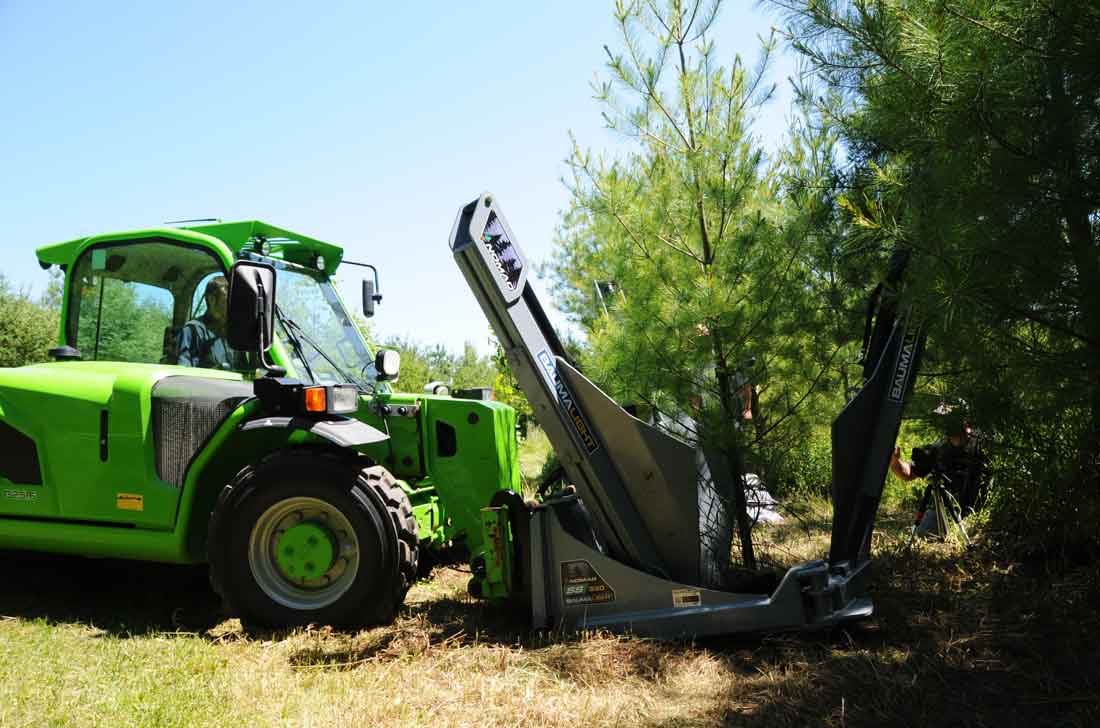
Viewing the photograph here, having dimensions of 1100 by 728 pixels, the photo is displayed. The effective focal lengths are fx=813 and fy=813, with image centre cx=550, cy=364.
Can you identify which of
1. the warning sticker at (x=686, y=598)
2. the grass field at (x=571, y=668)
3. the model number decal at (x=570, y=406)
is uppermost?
the model number decal at (x=570, y=406)

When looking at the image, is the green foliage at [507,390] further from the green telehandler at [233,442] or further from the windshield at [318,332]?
the green telehandler at [233,442]

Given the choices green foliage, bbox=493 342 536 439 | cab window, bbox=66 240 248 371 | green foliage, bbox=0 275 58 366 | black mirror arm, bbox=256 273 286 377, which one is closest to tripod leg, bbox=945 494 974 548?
black mirror arm, bbox=256 273 286 377

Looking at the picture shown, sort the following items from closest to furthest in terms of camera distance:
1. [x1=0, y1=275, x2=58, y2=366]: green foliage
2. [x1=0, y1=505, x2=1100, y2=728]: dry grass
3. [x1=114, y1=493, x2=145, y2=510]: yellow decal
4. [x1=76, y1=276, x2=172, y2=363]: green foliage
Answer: [x1=0, y1=505, x2=1100, y2=728]: dry grass → [x1=114, y1=493, x2=145, y2=510]: yellow decal → [x1=76, y1=276, x2=172, y2=363]: green foliage → [x1=0, y1=275, x2=58, y2=366]: green foliage

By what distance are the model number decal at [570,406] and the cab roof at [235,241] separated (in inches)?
77.6

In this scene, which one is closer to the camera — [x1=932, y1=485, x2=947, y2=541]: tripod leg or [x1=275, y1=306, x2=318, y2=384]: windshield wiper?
[x1=275, y1=306, x2=318, y2=384]: windshield wiper

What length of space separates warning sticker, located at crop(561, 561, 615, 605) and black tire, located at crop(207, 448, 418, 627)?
0.77 meters

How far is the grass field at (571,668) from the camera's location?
2863 millimetres

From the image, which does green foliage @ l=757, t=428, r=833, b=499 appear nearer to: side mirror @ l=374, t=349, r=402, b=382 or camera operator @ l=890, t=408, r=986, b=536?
camera operator @ l=890, t=408, r=986, b=536

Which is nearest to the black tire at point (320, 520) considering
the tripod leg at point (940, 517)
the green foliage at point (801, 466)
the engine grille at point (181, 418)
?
the engine grille at point (181, 418)

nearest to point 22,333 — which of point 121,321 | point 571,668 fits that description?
point 121,321

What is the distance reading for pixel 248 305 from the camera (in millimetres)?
3670

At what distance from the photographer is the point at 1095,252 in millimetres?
2949

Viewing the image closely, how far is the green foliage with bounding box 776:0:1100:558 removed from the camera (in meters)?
2.88

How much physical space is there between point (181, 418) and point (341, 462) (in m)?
0.89
